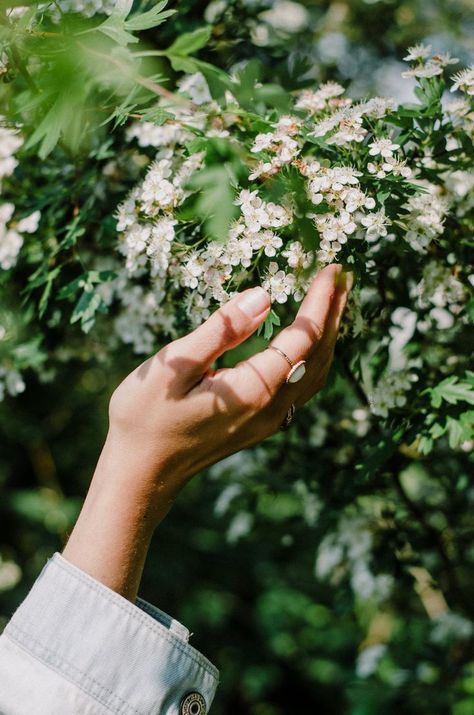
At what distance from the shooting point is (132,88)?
1.23 metres

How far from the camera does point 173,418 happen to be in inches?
46.7

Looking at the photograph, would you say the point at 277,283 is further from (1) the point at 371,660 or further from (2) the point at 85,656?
(1) the point at 371,660

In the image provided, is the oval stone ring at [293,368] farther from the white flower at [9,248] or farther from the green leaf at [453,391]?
the white flower at [9,248]

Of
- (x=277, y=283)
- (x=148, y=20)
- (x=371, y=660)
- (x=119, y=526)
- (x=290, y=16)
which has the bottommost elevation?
(x=371, y=660)

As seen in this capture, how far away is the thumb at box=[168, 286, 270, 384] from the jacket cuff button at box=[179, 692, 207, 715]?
20.8 inches

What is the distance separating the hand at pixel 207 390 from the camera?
1181mm

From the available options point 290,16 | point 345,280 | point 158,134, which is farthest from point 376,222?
point 290,16

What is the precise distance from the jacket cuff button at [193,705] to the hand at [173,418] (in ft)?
0.63

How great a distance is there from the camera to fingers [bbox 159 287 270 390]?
3.83 feet

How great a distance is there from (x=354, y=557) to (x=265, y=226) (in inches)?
52.5

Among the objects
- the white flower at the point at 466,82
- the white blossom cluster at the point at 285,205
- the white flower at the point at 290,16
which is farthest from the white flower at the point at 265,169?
the white flower at the point at 290,16

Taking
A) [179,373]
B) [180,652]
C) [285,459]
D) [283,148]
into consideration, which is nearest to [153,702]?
[180,652]

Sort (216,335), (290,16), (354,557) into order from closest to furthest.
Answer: (216,335)
(354,557)
(290,16)

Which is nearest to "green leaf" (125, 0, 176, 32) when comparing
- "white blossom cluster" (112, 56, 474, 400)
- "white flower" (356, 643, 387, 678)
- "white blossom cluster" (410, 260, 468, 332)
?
"white blossom cluster" (112, 56, 474, 400)
